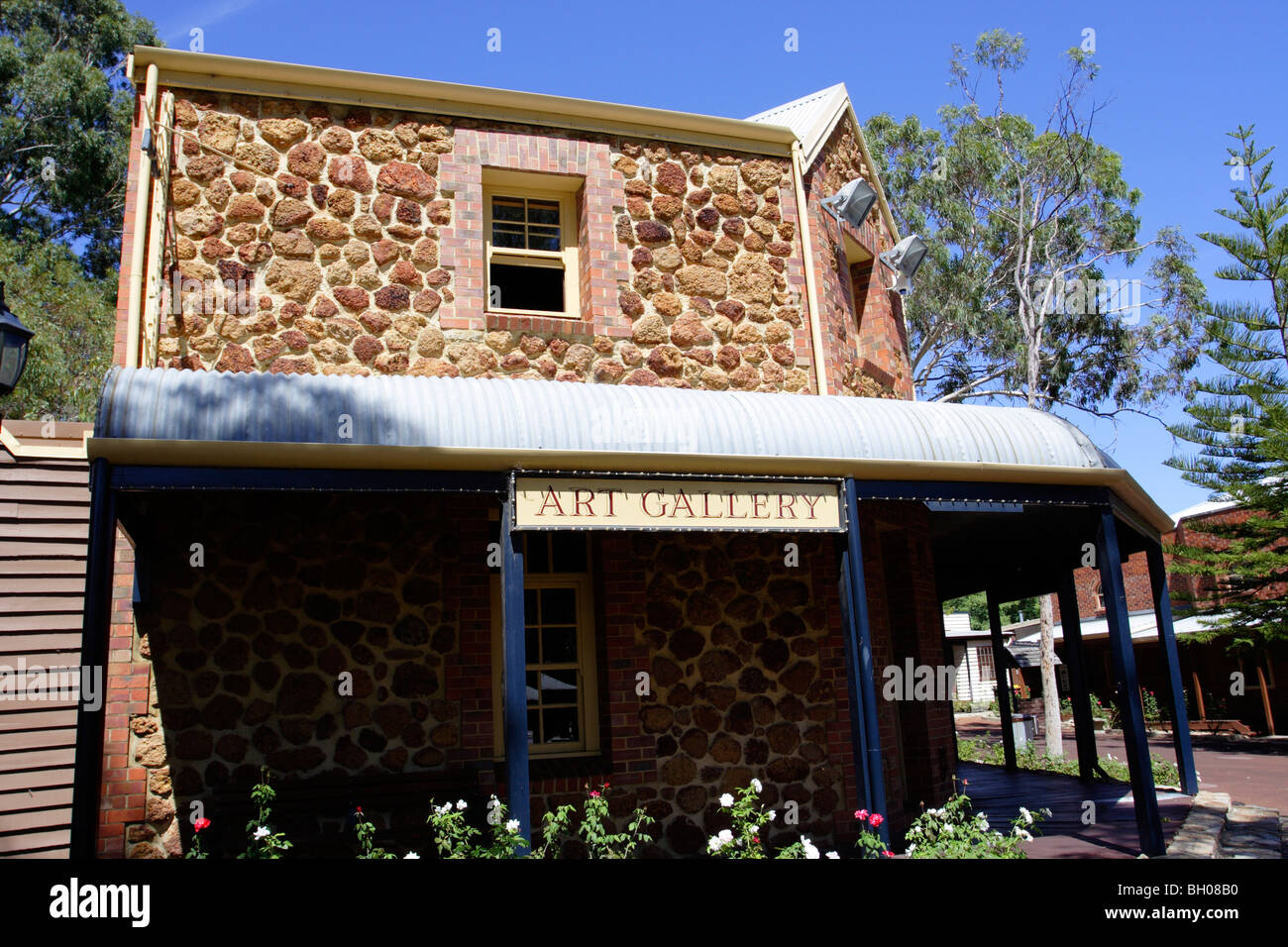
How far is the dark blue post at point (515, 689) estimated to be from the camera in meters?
5.04

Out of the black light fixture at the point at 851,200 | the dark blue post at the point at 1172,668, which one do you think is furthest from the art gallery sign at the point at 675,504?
the dark blue post at the point at 1172,668

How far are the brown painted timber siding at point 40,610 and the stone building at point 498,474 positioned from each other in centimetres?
67

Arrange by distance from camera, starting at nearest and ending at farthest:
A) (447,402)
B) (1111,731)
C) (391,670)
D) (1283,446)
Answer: (447,402) < (391,670) < (1283,446) < (1111,731)

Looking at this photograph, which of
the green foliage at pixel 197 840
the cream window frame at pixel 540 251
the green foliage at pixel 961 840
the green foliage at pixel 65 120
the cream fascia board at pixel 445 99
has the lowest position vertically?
the green foliage at pixel 961 840

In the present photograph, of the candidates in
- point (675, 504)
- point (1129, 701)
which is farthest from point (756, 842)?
point (1129, 701)

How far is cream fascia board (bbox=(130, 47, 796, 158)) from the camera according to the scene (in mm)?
7133

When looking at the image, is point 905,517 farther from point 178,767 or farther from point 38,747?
point 38,747

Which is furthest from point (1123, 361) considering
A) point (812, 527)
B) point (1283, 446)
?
point (812, 527)

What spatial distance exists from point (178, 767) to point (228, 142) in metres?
4.44

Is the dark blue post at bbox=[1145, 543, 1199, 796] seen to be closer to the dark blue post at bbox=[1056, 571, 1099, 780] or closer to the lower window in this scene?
the dark blue post at bbox=[1056, 571, 1099, 780]

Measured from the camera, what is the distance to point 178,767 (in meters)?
6.07

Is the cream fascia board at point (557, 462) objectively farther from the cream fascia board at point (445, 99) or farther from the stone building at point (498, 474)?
the cream fascia board at point (445, 99)

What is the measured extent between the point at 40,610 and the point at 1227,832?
9037 mm

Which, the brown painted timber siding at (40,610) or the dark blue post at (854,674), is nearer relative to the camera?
the dark blue post at (854,674)
